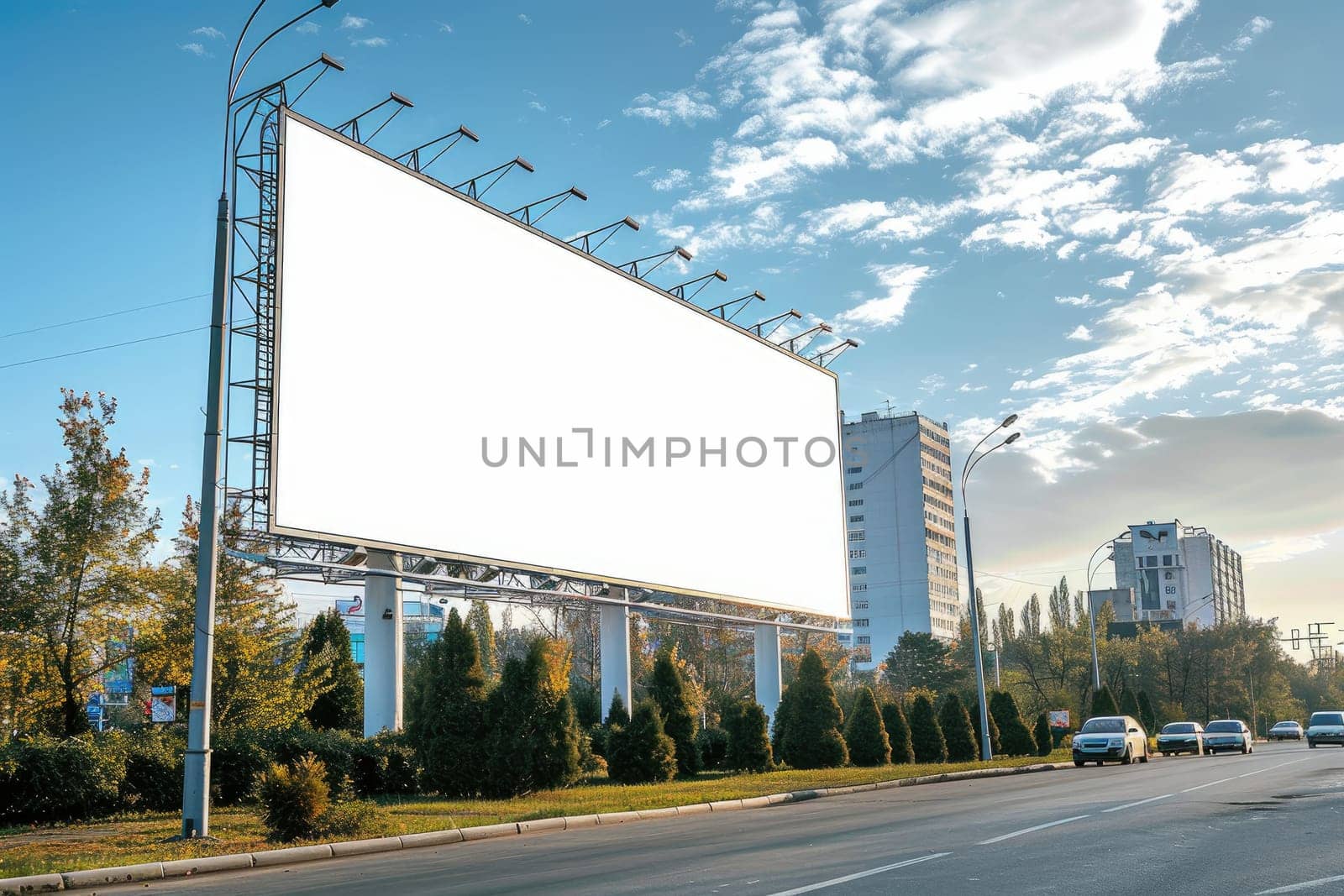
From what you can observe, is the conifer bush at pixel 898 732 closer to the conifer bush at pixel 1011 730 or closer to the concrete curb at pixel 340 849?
the conifer bush at pixel 1011 730

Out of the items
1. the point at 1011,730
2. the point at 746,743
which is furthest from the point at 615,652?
the point at 1011,730

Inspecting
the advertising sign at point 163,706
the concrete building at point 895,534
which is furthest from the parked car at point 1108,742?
the concrete building at point 895,534

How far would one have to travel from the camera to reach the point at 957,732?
43.6m

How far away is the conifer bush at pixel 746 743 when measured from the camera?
114 feet

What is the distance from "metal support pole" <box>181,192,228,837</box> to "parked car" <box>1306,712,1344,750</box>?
53190 mm

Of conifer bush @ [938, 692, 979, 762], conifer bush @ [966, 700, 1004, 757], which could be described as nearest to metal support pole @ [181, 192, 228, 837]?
conifer bush @ [938, 692, 979, 762]

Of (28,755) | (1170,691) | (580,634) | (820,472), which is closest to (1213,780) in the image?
(28,755)

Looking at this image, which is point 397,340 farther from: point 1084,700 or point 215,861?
point 1084,700

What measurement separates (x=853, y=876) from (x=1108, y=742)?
3067 centimetres

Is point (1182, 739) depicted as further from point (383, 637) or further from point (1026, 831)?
point (1026, 831)

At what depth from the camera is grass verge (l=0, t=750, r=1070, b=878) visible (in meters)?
14.5

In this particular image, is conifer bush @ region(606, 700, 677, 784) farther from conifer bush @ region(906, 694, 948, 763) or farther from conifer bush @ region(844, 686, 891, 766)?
conifer bush @ region(906, 694, 948, 763)

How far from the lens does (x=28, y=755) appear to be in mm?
18922

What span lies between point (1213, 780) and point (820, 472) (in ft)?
86.7
